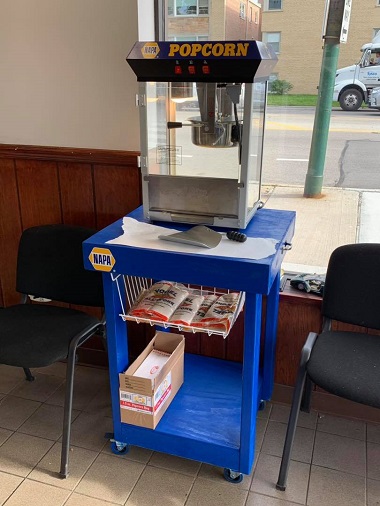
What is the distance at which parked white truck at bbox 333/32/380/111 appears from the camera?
169 cm

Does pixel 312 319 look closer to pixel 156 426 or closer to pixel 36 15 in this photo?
pixel 156 426

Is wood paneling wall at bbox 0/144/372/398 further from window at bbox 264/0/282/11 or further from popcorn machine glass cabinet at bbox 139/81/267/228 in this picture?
window at bbox 264/0/282/11

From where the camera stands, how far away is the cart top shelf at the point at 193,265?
1.32 metres

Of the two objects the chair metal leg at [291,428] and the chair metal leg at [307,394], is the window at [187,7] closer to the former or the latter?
the chair metal leg at [291,428]

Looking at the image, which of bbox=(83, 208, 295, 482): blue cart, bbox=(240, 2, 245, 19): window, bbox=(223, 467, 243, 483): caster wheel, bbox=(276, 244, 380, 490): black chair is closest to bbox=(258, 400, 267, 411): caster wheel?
bbox=(83, 208, 295, 482): blue cart

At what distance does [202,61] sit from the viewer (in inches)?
53.2

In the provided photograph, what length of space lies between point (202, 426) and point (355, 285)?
0.75 m

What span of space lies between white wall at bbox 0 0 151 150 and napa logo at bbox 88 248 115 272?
633 millimetres

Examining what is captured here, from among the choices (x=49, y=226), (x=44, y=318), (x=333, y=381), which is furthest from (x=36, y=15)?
(x=333, y=381)

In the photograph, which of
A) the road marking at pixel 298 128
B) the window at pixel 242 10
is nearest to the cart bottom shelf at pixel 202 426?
the road marking at pixel 298 128

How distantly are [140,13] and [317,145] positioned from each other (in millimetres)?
834

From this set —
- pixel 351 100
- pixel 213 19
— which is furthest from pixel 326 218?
pixel 213 19

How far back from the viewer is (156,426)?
65.7 inches

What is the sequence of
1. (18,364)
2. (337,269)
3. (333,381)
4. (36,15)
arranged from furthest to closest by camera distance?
(36,15), (337,269), (18,364), (333,381)
